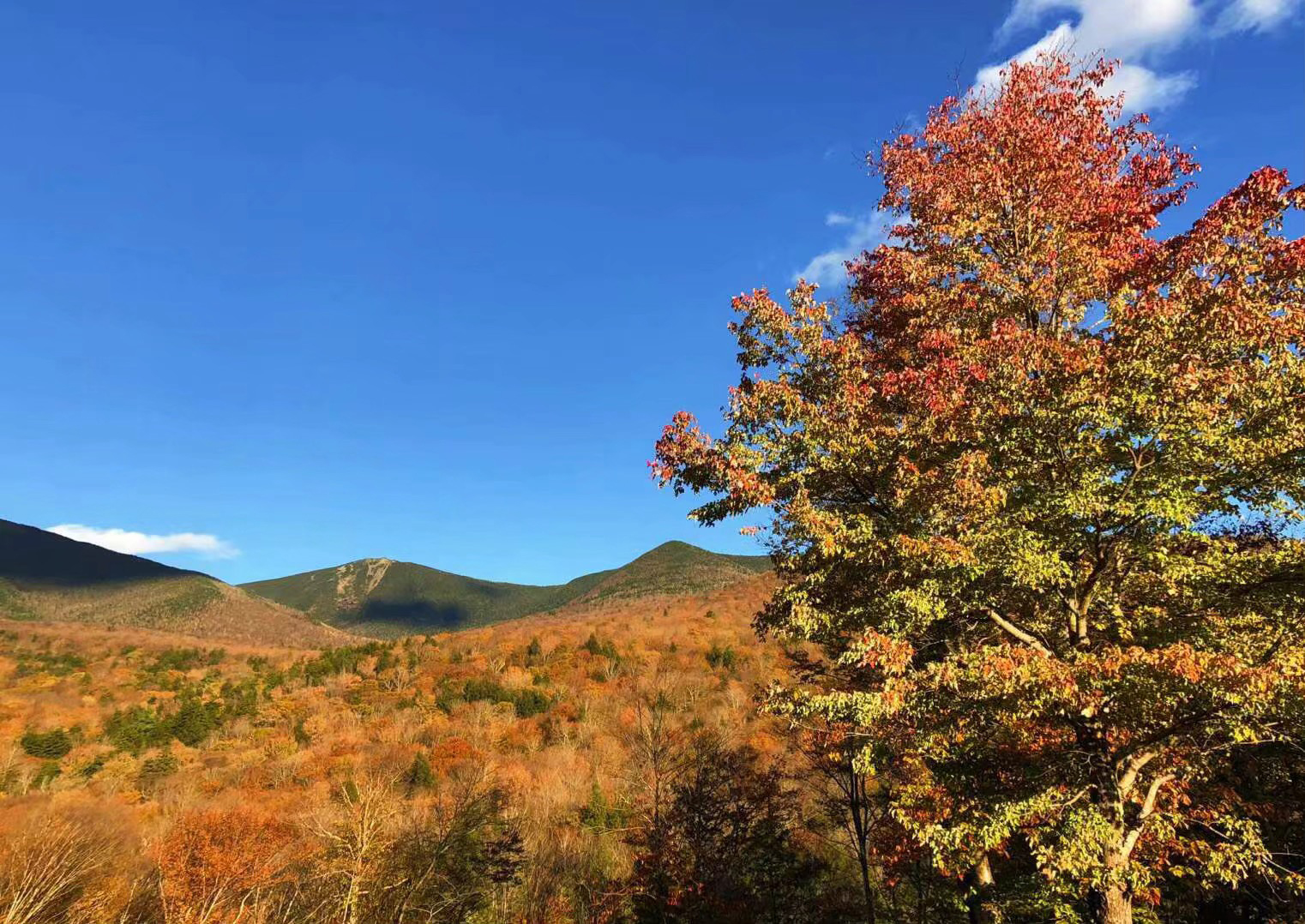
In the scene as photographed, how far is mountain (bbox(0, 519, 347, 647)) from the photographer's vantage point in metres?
115

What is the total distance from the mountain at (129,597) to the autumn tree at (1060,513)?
366 feet

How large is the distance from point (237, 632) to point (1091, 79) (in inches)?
5457

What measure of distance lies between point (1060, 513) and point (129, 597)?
166 metres

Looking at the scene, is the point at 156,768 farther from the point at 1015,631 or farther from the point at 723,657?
the point at 1015,631

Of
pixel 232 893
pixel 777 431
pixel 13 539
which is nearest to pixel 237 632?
pixel 13 539

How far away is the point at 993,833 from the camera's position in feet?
26.9

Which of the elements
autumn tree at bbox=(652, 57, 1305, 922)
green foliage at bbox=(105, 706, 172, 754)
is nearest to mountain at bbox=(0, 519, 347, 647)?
green foliage at bbox=(105, 706, 172, 754)

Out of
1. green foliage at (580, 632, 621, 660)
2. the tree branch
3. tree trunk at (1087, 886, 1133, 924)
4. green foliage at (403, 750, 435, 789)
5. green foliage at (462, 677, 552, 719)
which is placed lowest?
green foliage at (403, 750, 435, 789)

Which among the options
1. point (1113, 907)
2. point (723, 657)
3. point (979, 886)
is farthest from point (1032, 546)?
point (723, 657)

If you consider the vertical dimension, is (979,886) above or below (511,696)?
above

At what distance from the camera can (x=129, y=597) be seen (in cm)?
12825

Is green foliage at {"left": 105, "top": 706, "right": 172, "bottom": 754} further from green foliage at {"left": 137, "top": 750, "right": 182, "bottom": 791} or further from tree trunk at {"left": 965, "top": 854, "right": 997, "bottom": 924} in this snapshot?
tree trunk at {"left": 965, "top": 854, "right": 997, "bottom": 924}

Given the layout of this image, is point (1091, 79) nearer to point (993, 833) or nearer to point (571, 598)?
point (993, 833)

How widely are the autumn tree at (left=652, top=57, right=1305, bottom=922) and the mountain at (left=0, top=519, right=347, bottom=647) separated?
111424mm
